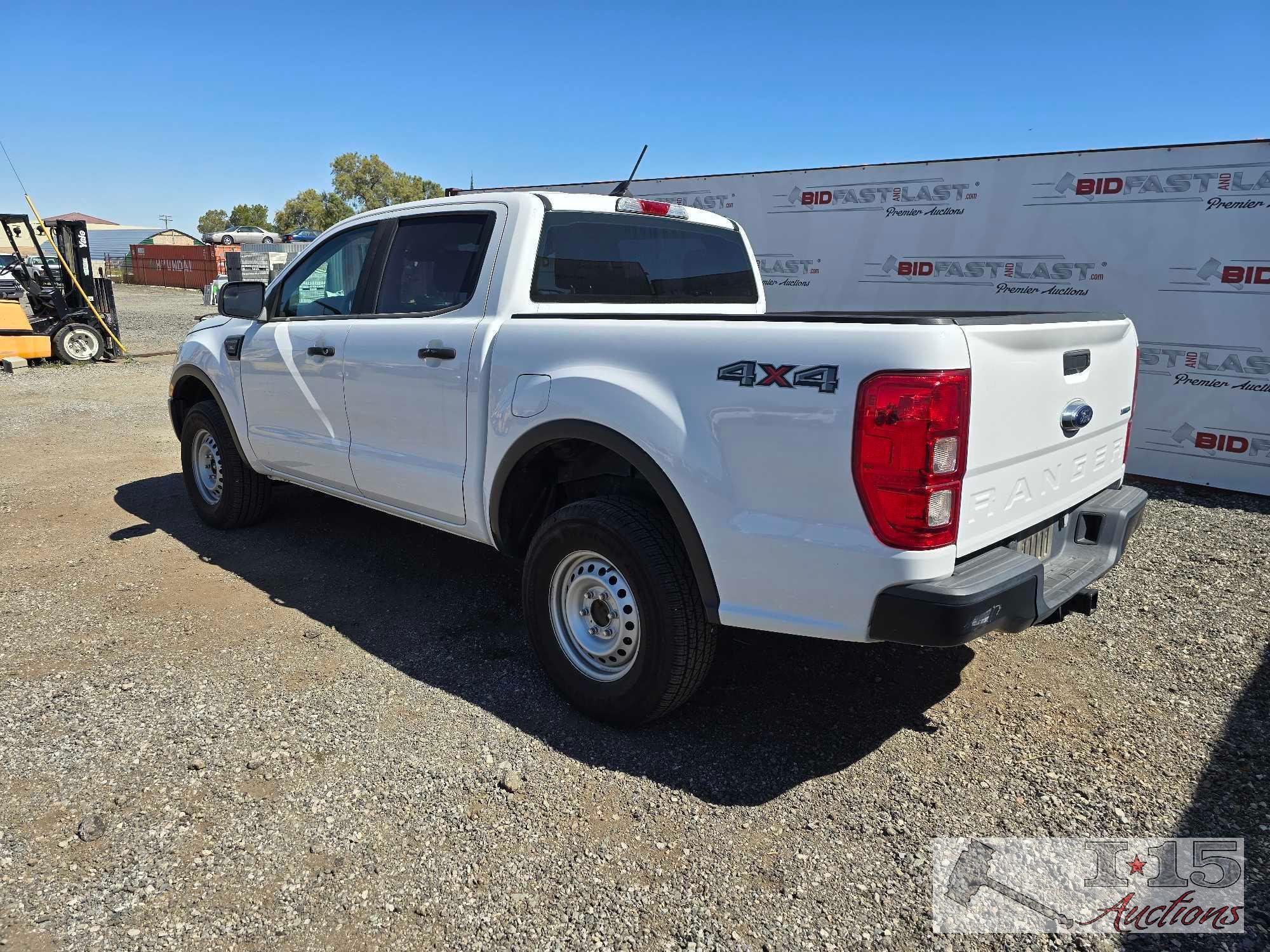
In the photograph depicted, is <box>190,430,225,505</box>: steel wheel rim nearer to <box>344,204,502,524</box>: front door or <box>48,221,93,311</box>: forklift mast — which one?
<box>344,204,502,524</box>: front door

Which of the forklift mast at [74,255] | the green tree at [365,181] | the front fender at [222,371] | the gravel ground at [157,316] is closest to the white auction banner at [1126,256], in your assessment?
the front fender at [222,371]

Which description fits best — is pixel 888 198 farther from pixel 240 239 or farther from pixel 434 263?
pixel 240 239

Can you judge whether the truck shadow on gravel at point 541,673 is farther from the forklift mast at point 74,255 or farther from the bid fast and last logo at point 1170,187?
the forklift mast at point 74,255

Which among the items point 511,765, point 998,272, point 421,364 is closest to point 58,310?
point 421,364

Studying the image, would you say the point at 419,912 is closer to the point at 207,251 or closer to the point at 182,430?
the point at 182,430

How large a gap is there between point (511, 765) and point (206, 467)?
371cm

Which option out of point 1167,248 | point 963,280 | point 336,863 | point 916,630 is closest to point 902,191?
point 963,280

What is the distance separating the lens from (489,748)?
3.17m

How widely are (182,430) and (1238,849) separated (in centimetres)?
590

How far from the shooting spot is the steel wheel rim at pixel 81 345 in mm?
14367

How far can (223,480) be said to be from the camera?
5.46 meters

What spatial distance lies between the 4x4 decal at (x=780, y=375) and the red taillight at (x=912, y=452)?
0.36ft

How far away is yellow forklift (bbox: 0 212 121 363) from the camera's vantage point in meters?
13.8

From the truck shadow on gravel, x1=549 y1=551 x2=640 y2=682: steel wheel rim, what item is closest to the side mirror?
the truck shadow on gravel
